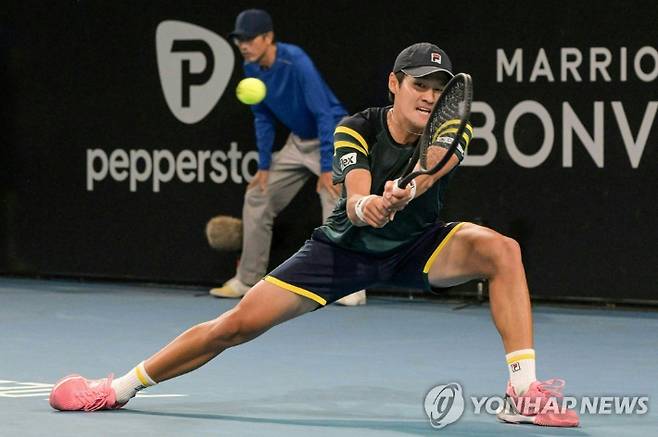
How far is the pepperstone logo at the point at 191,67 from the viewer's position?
35.2 feet

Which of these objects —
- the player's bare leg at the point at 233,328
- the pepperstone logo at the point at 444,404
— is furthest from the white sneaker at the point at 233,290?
the player's bare leg at the point at 233,328

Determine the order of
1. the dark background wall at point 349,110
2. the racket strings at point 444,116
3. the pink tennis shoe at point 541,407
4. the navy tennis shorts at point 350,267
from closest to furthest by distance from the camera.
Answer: the racket strings at point 444,116 → the pink tennis shoe at point 541,407 → the navy tennis shorts at point 350,267 → the dark background wall at point 349,110

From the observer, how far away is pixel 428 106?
5.74 m

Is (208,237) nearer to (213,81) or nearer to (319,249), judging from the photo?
(213,81)

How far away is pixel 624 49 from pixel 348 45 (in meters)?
1.92

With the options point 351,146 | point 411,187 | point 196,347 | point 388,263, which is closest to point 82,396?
point 196,347

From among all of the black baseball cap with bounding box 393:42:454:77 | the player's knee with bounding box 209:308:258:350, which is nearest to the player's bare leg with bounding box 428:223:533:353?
the black baseball cap with bounding box 393:42:454:77

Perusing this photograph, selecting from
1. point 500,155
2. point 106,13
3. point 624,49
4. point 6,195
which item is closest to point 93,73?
point 106,13

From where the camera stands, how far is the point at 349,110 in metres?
10.3

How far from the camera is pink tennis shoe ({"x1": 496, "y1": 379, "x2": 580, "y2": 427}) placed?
5543 millimetres

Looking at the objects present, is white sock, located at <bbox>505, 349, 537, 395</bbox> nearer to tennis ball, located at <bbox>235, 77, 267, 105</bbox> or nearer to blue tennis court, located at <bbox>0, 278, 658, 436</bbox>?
blue tennis court, located at <bbox>0, 278, 658, 436</bbox>

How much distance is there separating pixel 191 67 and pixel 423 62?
535 centimetres

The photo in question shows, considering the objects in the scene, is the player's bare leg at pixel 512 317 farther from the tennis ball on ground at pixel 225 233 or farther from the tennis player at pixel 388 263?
the tennis ball on ground at pixel 225 233

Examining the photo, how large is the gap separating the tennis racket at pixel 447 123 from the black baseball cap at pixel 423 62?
242 millimetres
